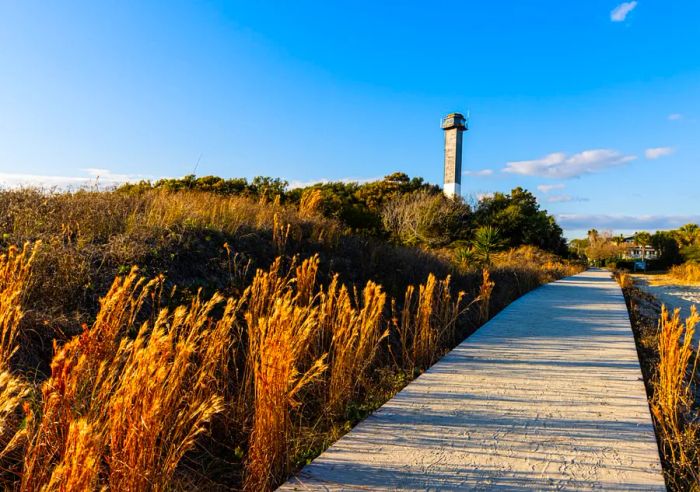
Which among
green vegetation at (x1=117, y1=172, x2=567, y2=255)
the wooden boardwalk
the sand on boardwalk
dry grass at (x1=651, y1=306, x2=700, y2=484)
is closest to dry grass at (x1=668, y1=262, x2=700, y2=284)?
the sand on boardwalk

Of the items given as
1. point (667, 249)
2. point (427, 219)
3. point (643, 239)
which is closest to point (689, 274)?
point (427, 219)

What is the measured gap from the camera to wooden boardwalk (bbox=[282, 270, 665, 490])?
82.6 inches

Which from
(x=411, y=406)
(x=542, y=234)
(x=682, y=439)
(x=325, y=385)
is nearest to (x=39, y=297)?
(x=325, y=385)

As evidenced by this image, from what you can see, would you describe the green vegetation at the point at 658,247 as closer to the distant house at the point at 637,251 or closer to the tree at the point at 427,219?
the distant house at the point at 637,251

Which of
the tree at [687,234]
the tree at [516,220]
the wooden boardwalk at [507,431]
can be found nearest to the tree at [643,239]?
the tree at [687,234]

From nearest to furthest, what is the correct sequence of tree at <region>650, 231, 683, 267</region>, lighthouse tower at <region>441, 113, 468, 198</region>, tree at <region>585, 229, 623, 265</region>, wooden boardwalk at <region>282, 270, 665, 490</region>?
wooden boardwalk at <region>282, 270, 665, 490</region> → lighthouse tower at <region>441, 113, 468, 198</region> → tree at <region>650, 231, 683, 267</region> → tree at <region>585, 229, 623, 265</region>

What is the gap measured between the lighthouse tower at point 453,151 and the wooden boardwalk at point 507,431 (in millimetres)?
29730

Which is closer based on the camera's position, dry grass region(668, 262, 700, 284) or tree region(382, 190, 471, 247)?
tree region(382, 190, 471, 247)

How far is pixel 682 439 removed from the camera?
8.80 feet

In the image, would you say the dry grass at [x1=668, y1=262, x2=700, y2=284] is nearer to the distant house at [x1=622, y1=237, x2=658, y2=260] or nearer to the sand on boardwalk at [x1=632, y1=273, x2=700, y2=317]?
the sand on boardwalk at [x1=632, y1=273, x2=700, y2=317]

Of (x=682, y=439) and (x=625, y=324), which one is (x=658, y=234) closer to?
(x=625, y=324)

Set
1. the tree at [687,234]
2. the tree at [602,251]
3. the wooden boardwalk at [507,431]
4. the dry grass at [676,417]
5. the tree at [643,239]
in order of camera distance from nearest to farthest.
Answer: the wooden boardwalk at [507,431]
the dry grass at [676,417]
the tree at [687,234]
the tree at [602,251]
the tree at [643,239]

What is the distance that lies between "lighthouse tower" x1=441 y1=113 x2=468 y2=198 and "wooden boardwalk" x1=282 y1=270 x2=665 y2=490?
97.5 ft

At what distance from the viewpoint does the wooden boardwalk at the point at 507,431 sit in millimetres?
2098
